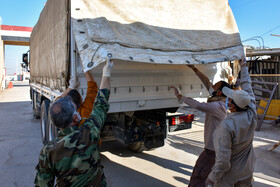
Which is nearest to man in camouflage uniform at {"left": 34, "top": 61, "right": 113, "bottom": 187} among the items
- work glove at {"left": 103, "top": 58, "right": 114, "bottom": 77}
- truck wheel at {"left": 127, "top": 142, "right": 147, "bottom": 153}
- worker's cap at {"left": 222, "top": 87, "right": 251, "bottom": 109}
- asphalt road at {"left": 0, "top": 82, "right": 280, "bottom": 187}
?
work glove at {"left": 103, "top": 58, "right": 114, "bottom": 77}

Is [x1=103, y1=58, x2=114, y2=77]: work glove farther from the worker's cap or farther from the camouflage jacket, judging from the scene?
the worker's cap

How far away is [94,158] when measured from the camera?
162 centimetres

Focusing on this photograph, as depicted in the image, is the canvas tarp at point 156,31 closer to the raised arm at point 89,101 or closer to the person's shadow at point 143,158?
the raised arm at point 89,101

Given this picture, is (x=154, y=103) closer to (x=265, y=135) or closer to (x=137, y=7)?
(x=137, y=7)

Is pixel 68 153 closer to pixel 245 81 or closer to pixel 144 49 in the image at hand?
pixel 144 49

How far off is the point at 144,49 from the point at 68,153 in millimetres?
1785

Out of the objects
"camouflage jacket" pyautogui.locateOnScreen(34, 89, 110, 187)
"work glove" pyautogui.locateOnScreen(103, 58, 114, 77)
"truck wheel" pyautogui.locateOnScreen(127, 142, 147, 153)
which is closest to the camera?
"camouflage jacket" pyautogui.locateOnScreen(34, 89, 110, 187)

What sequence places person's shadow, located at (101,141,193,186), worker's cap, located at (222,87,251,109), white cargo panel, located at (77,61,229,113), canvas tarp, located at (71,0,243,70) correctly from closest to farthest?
1. worker's cap, located at (222,87,251,109)
2. canvas tarp, located at (71,0,243,70)
3. white cargo panel, located at (77,61,229,113)
4. person's shadow, located at (101,141,193,186)

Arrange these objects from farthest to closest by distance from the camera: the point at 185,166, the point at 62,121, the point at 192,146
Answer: the point at 192,146 < the point at 185,166 < the point at 62,121

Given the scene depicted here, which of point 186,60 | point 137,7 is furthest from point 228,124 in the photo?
point 137,7

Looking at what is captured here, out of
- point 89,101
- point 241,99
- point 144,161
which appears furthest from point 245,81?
point 144,161

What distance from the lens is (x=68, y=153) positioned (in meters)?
1.46

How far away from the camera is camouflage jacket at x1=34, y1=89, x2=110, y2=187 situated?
1.45 m

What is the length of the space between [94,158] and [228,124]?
122cm
